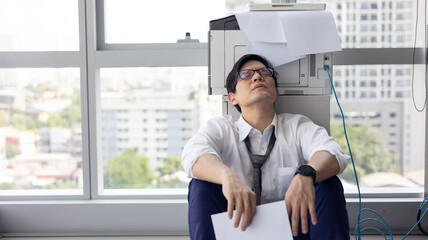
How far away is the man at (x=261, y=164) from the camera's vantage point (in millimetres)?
1218

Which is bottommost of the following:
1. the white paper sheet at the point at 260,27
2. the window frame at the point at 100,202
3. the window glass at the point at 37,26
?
the window frame at the point at 100,202

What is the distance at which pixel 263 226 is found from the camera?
1.22 metres

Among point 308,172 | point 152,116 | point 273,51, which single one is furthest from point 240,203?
point 152,116

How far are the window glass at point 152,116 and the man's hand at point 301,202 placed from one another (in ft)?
3.91

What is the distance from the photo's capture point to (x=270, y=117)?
162cm

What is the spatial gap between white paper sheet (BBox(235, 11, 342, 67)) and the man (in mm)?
68

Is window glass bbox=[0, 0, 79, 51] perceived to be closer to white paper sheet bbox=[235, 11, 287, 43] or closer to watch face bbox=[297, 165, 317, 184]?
white paper sheet bbox=[235, 11, 287, 43]

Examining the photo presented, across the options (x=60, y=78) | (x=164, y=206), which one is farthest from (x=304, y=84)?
(x=60, y=78)

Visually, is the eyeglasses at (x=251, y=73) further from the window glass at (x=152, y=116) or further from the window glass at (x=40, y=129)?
the window glass at (x=40, y=129)

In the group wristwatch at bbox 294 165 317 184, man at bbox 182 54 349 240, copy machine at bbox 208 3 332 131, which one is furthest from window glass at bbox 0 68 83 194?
wristwatch at bbox 294 165 317 184

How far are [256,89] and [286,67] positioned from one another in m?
0.23

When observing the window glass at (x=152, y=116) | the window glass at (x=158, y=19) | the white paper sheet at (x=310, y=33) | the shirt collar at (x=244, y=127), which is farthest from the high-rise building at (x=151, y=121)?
the white paper sheet at (x=310, y=33)

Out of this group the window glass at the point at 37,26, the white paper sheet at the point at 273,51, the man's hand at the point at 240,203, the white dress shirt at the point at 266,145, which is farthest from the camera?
the window glass at the point at 37,26

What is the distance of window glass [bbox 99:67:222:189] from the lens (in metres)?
2.33
